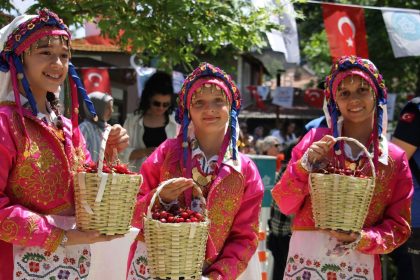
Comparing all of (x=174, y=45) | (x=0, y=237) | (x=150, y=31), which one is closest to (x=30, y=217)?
(x=0, y=237)

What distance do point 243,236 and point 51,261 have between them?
3.09 feet

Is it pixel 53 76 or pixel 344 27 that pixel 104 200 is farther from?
pixel 344 27

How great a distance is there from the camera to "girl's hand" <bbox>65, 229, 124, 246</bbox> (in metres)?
2.76

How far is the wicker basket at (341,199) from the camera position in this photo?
2.96 meters

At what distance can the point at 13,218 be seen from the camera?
2742 mm

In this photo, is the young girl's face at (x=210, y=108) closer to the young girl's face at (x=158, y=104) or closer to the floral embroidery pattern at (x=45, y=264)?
the floral embroidery pattern at (x=45, y=264)

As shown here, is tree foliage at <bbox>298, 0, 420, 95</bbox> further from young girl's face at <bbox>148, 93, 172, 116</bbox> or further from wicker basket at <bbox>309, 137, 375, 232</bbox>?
wicker basket at <bbox>309, 137, 375, 232</bbox>

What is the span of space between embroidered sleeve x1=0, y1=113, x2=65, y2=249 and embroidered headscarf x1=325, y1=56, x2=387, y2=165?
150cm

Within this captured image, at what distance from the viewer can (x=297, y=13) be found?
25.5 ft

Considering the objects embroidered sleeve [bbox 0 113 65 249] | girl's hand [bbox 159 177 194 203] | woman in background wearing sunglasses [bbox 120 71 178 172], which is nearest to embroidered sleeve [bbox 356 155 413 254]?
girl's hand [bbox 159 177 194 203]

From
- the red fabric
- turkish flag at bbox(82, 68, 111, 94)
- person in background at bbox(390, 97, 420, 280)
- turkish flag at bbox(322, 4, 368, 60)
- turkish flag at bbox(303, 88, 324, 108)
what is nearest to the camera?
person in background at bbox(390, 97, 420, 280)

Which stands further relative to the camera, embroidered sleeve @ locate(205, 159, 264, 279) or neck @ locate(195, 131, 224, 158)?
neck @ locate(195, 131, 224, 158)

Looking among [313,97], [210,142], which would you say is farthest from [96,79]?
[313,97]

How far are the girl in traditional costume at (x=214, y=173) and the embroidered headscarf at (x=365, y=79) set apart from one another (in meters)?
0.50
